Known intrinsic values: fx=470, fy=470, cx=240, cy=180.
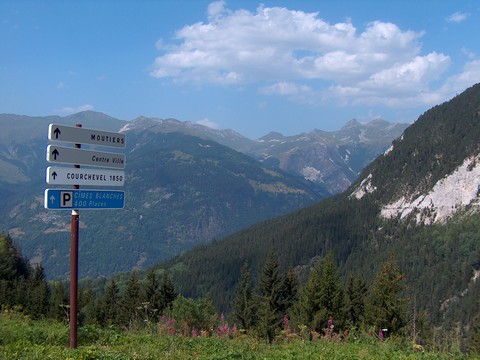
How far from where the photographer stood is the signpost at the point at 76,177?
10.0 metres

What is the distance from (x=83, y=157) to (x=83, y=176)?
43 cm

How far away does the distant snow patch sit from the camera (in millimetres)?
175250

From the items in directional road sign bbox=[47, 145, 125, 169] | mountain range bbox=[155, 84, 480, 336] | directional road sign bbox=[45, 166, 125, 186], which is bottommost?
mountain range bbox=[155, 84, 480, 336]

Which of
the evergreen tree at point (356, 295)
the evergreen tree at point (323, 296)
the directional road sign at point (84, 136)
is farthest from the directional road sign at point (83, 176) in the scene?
the evergreen tree at point (356, 295)

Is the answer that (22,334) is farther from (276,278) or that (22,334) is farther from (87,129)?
(276,278)

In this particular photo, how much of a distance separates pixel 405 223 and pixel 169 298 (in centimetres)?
15286

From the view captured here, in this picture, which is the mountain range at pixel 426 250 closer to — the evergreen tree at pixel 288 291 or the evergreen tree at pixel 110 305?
the evergreen tree at pixel 288 291

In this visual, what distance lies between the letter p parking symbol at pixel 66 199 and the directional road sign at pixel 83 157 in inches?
26.5

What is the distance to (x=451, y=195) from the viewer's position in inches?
7175

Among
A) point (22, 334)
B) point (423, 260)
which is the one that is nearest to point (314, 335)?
point (22, 334)

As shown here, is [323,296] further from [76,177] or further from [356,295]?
[76,177]

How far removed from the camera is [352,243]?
19875cm

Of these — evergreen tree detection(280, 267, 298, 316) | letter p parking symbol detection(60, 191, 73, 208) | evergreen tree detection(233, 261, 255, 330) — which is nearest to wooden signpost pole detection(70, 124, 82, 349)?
letter p parking symbol detection(60, 191, 73, 208)

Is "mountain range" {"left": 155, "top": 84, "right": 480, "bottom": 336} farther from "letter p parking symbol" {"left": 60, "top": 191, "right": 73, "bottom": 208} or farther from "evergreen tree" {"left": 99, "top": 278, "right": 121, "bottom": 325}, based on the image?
"letter p parking symbol" {"left": 60, "top": 191, "right": 73, "bottom": 208}
